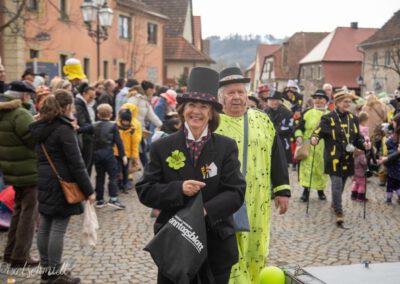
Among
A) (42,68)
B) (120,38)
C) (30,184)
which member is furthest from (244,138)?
(120,38)

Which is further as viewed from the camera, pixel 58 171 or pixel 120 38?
pixel 120 38

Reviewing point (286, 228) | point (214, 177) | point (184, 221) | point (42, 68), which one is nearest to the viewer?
point (184, 221)

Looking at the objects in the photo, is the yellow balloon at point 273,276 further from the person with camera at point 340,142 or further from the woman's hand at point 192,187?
the person with camera at point 340,142

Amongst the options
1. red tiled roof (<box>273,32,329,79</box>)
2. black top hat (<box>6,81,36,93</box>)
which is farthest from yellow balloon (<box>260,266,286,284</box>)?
red tiled roof (<box>273,32,329,79</box>)

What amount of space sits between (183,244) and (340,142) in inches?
212

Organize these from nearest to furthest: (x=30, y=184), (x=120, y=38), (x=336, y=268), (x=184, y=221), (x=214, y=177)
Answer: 1. (x=184, y=221)
2. (x=214, y=177)
3. (x=336, y=268)
4. (x=30, y=184)
5. (x=120, y=38)

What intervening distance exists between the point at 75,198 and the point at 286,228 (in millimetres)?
3733

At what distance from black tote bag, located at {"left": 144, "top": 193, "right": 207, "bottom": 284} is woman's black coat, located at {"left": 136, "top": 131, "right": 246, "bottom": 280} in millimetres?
132

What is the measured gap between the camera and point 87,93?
29.4 feet

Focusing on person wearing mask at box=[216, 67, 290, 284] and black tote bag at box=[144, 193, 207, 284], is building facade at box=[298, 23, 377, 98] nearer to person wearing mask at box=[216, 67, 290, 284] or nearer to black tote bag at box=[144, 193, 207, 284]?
person wearing mask at box=[216, 67, 290, 284]

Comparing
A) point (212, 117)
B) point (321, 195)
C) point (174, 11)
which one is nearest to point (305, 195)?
point (321, 195)

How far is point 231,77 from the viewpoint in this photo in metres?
4.30

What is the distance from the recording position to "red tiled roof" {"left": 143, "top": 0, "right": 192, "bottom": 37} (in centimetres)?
4278

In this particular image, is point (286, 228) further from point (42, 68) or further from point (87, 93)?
point (42, 68)
